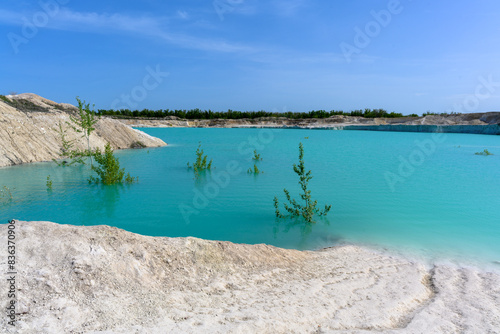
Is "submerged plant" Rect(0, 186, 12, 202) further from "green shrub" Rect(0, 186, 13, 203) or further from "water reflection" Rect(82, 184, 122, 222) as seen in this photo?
"water reflection" Rect(82, 184, 122, 222)

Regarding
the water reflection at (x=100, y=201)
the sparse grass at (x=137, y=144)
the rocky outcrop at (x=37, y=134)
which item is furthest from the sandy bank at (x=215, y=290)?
the sparse grass at (x=137, y=144)

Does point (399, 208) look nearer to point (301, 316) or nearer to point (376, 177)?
point (376, 177)

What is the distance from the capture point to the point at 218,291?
15.0 ft

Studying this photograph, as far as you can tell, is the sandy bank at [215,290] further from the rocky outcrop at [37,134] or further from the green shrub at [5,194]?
the rocky outcrop at [37,134]

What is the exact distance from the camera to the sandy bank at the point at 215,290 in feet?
12.2

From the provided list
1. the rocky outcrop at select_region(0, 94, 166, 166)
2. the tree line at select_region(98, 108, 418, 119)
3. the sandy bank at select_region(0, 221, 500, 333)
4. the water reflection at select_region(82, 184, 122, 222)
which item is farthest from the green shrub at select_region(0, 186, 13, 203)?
the tree line at select_region(98, 108, 418, 119)

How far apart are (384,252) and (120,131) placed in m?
26.0

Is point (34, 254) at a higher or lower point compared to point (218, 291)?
higher

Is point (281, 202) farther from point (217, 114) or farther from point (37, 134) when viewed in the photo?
point (217, 114)

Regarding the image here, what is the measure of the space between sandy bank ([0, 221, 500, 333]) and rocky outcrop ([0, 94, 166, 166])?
16505mm

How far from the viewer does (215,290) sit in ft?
15.0

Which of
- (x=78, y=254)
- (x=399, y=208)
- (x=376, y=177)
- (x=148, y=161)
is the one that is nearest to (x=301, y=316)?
(x=78, y=254)

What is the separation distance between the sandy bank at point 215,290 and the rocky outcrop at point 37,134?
16.5m

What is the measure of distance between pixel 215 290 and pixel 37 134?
21.0 metres
